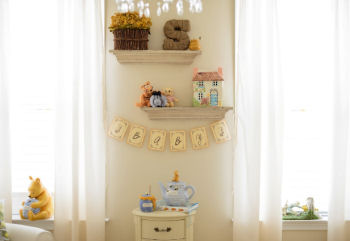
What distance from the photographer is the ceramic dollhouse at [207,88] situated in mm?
3072

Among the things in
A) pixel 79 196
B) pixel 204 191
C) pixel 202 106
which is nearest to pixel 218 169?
pixel 204 191

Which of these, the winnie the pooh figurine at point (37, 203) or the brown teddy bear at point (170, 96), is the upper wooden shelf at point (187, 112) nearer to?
the brown teddy bear at point (170, 96)

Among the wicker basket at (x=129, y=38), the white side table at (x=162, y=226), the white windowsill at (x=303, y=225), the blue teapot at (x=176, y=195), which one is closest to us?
the white side table at (x=162, y=226)

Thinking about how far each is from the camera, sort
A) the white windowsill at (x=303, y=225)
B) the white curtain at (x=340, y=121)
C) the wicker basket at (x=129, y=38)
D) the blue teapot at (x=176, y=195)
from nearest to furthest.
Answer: the blue teapot at (x=176, y=195) → the wicker basket at (x=129, y=38) → the white curtain at (x=340, y=121) → the white windowsill at (x=303, y=225)

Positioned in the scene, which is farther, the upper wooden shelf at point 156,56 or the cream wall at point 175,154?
the cream wall at point 175,154

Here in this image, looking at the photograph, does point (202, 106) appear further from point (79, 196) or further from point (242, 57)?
point (79, 196)

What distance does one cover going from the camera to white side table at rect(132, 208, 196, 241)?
2764 mm

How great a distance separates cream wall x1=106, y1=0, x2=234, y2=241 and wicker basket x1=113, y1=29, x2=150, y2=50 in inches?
6.9

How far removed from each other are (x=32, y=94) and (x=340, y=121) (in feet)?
7.97

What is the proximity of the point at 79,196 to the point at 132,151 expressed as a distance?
20.8 inches

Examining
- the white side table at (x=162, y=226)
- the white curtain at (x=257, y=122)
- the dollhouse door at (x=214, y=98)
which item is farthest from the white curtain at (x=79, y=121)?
the white curtain at (x=257, y=122)

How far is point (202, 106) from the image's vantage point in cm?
308

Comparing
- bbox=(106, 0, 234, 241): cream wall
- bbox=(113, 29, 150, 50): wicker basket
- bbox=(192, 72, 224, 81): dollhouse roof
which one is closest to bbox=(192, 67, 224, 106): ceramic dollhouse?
bbox=(192, 72, 224, 81): dollhouse roof

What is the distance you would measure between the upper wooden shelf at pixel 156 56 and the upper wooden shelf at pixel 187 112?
38 cm
